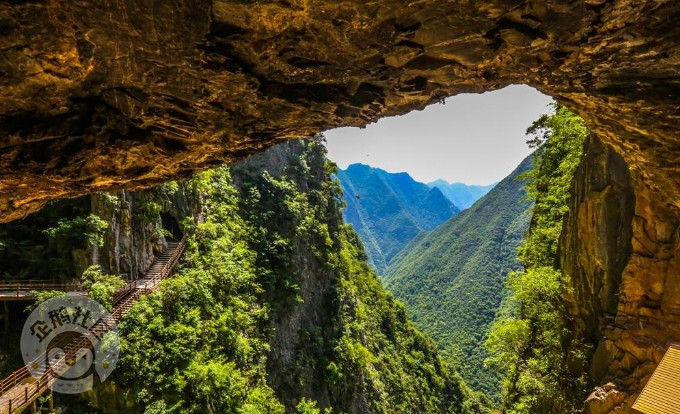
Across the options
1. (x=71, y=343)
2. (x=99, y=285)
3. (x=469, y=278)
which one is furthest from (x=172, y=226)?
(x=469, y=278)

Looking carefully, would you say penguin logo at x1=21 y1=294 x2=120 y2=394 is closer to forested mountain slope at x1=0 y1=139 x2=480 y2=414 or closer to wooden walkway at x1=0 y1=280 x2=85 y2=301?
forested mountain slope at x1=0 y1=139 x2=480 y2=414

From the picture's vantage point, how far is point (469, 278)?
9150 cm

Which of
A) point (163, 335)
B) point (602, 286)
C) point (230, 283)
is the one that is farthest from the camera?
point (230, 283)

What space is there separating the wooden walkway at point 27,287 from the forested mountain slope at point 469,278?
64330 millimetres

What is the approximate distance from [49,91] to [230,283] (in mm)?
16196

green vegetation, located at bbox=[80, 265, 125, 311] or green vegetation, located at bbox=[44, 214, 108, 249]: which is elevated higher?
green vegetation, located at bbox=[44, 214, 108, 249]

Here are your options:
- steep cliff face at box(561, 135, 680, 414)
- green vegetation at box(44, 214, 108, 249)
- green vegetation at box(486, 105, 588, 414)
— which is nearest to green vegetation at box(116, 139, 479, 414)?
green vegetation at box(44, 214, 108, 249)

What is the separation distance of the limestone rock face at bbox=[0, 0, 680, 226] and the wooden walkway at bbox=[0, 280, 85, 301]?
797 cm

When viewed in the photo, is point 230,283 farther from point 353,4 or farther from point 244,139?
point 353,4

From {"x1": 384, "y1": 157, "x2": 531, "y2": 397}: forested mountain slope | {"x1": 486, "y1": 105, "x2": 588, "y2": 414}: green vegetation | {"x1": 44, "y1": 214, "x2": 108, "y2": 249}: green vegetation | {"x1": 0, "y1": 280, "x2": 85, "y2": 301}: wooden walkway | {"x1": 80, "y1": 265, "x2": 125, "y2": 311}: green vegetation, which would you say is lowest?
{"x1": 384, "y1": 157, "x2": 531, "y2": 397}: forested mountain slope

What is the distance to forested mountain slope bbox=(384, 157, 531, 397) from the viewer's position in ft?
237

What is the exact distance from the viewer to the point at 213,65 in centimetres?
462

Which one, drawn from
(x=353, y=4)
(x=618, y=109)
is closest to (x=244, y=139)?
(x=353, y=4)

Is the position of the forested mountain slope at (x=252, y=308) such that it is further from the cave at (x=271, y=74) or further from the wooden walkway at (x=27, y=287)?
the cave at (x=271, y=74)
